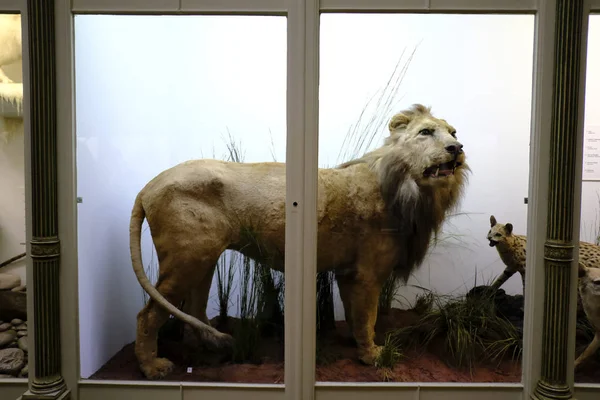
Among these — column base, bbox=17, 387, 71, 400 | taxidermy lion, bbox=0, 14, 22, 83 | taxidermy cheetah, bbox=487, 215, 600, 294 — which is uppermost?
taxidermy lion, bbox=0, 14, 22, 83

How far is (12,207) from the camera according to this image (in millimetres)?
2344

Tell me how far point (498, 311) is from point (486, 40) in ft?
4.81

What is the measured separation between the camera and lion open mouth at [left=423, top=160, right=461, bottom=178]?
7.29 ft

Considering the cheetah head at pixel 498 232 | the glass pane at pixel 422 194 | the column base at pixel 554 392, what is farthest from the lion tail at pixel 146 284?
the column base at pixel 554 392

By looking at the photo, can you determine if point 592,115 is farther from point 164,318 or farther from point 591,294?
point 164,318

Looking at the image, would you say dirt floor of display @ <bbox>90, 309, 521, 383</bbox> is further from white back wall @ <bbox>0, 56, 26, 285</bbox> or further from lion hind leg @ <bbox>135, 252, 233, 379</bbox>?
white back wall @ <bbox>0, 56, 26, 285</bbox>

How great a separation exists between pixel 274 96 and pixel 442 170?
38.9 inches

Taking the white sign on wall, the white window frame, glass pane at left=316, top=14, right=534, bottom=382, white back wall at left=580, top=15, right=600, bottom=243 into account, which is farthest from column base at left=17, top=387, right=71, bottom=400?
the white sign on wall

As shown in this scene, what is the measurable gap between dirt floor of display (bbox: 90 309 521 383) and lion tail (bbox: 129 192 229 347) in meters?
0.06

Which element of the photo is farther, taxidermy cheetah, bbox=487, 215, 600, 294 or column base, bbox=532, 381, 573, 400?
taxidermy cheetah, bbox=487, 215, 600, 294

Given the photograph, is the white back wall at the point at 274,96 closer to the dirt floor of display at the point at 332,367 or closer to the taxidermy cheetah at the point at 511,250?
the taxidermy cheetah at the point at 511,250

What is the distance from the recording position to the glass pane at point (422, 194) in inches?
87.2

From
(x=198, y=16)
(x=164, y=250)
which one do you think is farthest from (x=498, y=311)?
(x=198, y=16)

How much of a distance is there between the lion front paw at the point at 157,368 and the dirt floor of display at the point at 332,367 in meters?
0.03
